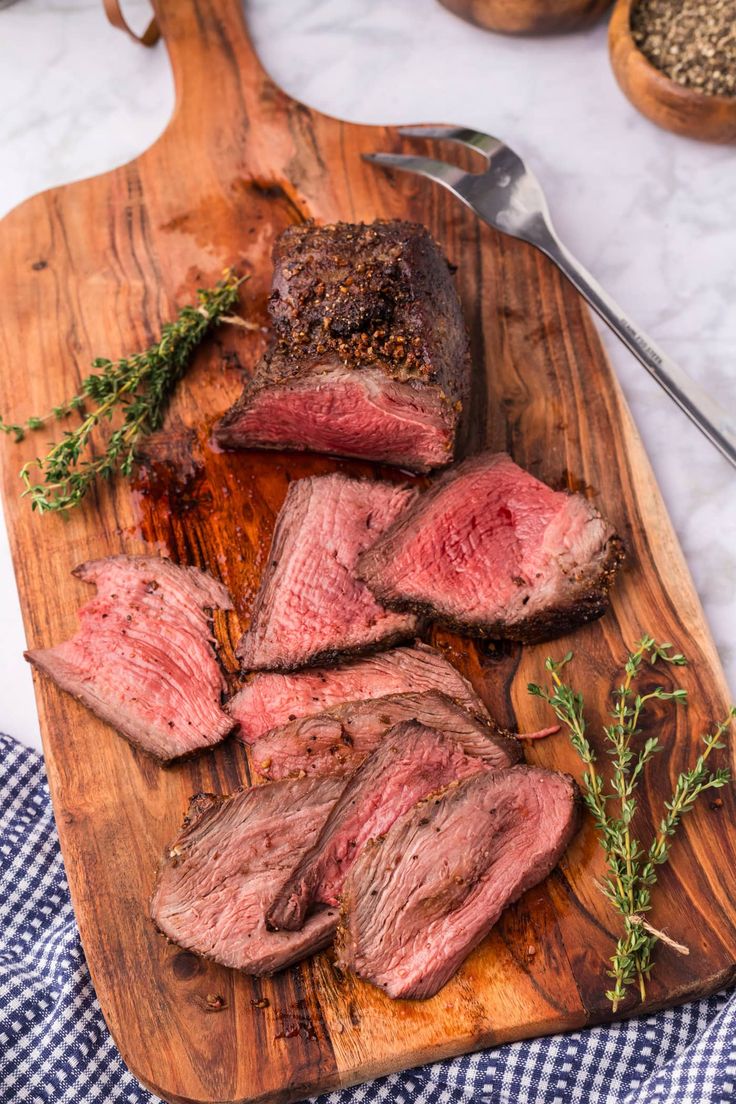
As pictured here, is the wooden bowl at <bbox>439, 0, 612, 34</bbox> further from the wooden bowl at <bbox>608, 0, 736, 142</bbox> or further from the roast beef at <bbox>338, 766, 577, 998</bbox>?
the roast beef at <bbox>338, 766, 577, 998</bbox>

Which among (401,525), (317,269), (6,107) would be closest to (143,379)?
(317,269)

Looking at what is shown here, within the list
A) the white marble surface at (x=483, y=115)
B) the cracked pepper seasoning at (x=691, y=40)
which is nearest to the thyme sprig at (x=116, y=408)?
the white marble surface at (x=483, y=115)

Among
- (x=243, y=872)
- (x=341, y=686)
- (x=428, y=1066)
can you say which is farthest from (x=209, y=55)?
(x=428, y=1066)

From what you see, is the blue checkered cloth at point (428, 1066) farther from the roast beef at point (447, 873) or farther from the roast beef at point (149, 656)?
the roast beef at point (149, 656)

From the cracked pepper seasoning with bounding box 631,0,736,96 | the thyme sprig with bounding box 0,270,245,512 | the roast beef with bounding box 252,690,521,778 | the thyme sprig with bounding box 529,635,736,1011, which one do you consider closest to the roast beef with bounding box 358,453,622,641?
the thyme sprig with bounding box 529,635,736,1011

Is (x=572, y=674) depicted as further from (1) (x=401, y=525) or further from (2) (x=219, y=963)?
(2) (x=219, y=963)

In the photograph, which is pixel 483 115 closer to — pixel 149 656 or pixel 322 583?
pixel 322 583

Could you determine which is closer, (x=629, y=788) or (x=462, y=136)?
(x=629, y=788)
